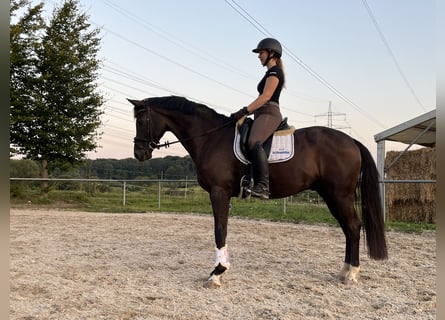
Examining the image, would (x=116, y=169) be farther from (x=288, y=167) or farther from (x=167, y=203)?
(x=288, y=167)

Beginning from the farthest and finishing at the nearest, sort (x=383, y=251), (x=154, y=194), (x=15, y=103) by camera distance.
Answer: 1. (x=154, y=194)
2. (x=15, y=103)
3. (x=383, y=251)

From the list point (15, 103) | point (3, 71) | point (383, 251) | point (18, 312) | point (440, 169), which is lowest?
point (18, 312)

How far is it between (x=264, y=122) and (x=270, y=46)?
868mm

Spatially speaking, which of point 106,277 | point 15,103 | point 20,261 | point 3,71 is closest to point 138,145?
point 106,277

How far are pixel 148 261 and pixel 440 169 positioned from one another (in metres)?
4.39

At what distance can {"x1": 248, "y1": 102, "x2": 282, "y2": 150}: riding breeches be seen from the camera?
390cm

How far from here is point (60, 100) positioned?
14.6 m

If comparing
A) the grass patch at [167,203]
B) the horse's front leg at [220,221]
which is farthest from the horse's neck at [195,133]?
the grass patch at [167,203]

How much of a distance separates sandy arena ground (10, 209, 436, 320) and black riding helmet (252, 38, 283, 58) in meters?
2.58

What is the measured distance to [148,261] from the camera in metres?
4.83

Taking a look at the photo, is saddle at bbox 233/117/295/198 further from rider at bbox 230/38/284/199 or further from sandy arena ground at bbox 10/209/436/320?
sandy arena ground at bbox 10/209/436/320

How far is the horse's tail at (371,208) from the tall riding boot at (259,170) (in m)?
1.22

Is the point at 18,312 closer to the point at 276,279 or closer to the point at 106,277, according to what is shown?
the point at 106,277

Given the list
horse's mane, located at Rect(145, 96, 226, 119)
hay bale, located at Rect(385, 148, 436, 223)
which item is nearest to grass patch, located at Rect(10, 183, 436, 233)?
hay bale, located at Rect(385, 148, 436, 223)
